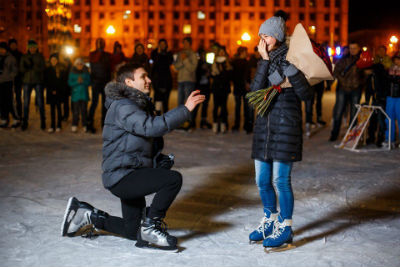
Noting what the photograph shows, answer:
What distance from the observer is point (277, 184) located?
4.38 metres

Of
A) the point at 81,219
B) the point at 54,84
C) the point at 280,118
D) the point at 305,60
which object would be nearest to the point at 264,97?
the point at 280,118

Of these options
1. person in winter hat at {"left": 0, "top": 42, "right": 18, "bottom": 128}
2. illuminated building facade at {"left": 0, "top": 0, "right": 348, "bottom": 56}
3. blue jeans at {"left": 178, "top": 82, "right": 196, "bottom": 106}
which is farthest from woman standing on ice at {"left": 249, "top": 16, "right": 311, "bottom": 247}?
illuminated building facade at {"left": 0, "top": 0, "right": 348, "bottom": 56}

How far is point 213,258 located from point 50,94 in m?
8.60

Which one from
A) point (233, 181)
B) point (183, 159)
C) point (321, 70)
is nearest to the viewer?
point (321, 70)

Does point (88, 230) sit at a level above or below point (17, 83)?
below

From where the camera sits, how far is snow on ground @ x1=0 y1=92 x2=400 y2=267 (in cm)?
423

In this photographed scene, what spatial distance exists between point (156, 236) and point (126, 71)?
51.0 inches

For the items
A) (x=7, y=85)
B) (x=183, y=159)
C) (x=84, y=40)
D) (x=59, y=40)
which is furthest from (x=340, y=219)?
(x=84, y=40)

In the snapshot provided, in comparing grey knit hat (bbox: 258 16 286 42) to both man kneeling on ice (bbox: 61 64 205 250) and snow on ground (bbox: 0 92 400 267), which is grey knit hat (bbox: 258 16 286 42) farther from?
snow on ground (bbox: 0 92 400 267)

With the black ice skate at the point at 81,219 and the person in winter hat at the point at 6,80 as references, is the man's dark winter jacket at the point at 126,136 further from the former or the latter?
the person in winter hat at the point at 6,80

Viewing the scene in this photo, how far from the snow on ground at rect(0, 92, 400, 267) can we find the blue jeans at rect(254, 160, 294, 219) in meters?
0.33

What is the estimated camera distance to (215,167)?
8055 millimetres

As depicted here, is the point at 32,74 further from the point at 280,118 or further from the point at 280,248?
the point at 280,248

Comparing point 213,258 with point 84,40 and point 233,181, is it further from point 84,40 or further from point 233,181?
point 84,40
